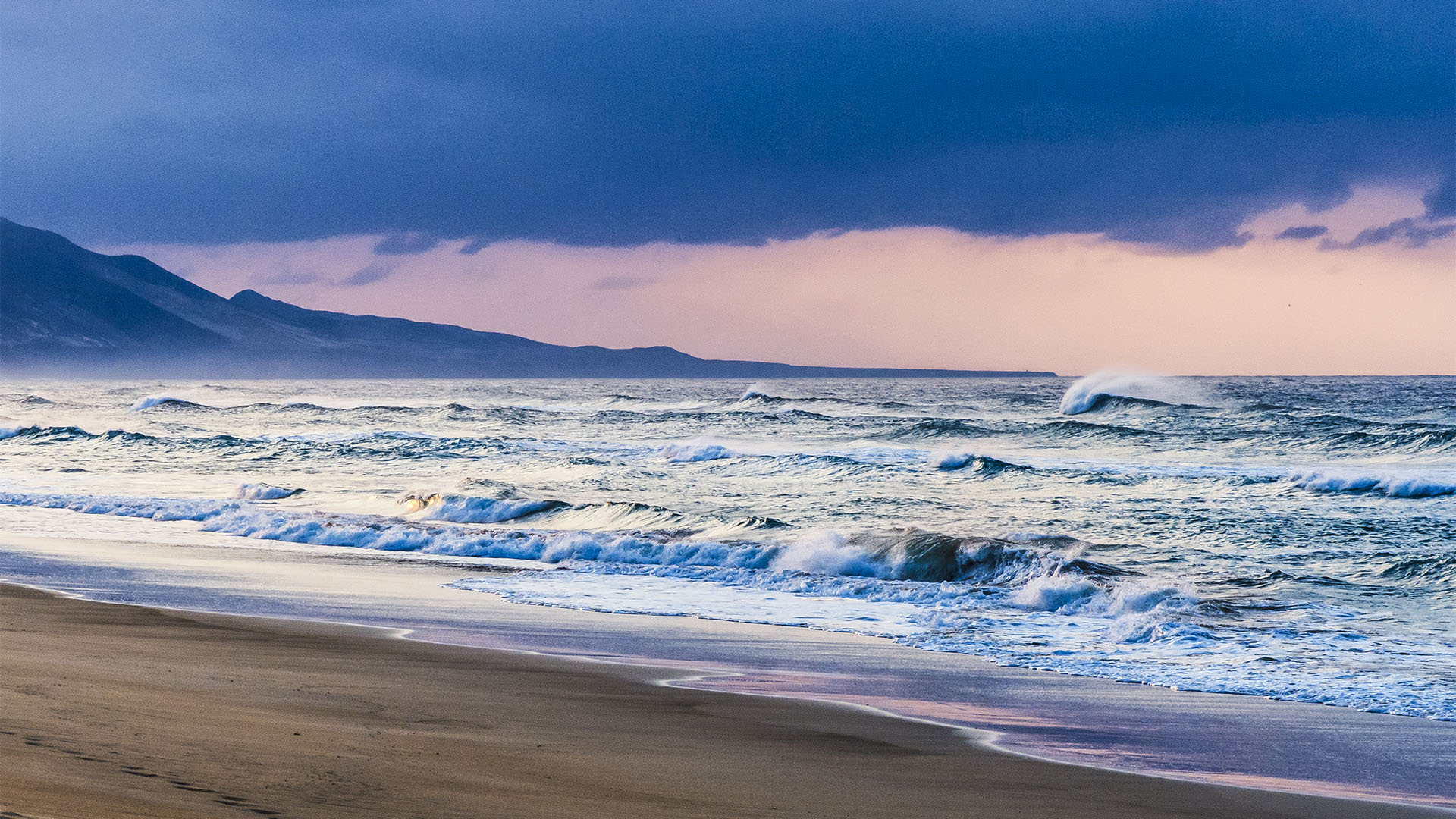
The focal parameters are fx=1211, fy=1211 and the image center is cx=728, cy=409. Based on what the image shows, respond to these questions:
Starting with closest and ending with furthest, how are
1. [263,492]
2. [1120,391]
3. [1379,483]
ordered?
[263,492]
[1379,483]
[1120,391]

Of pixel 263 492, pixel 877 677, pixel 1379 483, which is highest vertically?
pixel 1379 483

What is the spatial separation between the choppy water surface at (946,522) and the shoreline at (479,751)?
2.54 m

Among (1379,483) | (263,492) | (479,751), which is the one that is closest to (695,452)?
(263,492)

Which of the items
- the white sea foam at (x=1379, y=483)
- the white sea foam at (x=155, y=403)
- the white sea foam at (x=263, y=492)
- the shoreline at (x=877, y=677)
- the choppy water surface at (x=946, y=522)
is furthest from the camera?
the white sea foam at (x=155, y=403)

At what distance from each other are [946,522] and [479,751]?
1232 cm

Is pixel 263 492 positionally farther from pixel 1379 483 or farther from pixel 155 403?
pixel 155 403

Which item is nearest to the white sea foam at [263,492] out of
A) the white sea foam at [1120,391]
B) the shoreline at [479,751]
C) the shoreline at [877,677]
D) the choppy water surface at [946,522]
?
the choppy water surface at [946,522]

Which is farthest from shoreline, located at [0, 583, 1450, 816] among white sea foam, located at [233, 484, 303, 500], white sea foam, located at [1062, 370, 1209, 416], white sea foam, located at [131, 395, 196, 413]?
white sea foam, located at [131, 395, 196, 413]

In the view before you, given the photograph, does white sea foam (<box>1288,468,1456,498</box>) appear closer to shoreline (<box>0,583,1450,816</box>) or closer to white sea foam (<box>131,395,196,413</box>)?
shoreline (<box>0,583,1450,816</box>)

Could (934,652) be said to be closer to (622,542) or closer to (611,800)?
(611,800)

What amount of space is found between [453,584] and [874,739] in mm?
6835

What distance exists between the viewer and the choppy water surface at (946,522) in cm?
917

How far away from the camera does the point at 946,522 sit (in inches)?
666

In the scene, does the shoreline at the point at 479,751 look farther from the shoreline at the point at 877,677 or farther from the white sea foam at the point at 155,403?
the white sea foam at the point at 155,403
